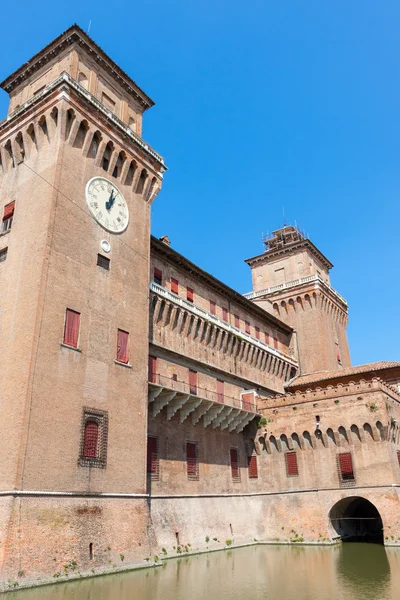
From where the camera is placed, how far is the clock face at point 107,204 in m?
23.9

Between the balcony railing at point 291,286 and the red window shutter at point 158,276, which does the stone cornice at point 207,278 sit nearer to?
the red window shutter at point 158,276

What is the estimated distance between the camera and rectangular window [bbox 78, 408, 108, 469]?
19.7 metres

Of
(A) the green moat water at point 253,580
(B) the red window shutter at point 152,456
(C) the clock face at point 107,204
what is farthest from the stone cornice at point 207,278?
(A) the green moat water at point 253,580

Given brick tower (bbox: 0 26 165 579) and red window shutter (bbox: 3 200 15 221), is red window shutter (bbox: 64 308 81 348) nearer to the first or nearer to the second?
brick tower (bbox: 0 26 165 579)

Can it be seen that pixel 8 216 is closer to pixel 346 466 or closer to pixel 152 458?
pixel 152 458

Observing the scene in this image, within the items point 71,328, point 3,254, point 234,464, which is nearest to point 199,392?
point 234,464

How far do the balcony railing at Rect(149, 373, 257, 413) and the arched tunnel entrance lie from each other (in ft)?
25.7

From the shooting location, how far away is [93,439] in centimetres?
2019

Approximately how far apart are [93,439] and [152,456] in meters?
5.62

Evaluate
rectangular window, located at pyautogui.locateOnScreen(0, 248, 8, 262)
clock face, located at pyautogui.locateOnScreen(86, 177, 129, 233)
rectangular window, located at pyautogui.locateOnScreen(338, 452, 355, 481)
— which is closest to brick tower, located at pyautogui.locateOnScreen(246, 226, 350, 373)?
rectangular window, located at pyautogui.locateOnScreen(338, 452, 355, 481)

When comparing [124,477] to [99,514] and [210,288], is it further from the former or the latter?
[210,288]

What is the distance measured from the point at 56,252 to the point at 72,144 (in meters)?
5.82

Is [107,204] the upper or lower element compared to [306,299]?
lower

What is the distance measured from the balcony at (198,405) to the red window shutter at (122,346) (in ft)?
7.76
